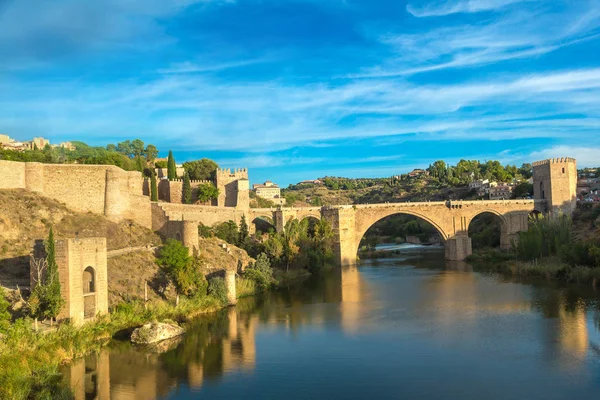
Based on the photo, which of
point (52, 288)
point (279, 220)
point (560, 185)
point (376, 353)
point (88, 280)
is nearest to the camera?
point (52, 288)

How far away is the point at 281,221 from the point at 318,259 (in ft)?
17.3

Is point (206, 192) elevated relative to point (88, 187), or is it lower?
elevated

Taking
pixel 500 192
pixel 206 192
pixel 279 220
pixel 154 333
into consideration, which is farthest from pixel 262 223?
pixel 500 192

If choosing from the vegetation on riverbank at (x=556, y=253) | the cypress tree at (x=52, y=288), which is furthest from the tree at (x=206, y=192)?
the cypress tree at (x=52, y=288)

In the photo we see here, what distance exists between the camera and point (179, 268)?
20.0 m

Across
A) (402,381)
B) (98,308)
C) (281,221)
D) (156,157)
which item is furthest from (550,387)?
(156,157)

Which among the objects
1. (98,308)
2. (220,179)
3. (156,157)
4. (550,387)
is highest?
(156,157)

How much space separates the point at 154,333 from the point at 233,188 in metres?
21.2

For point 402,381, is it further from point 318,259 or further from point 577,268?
point 318,259

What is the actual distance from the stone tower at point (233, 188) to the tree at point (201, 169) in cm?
320

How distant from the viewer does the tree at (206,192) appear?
116ft

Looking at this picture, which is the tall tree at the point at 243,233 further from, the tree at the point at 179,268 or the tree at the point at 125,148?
the tree at the point at 125,148

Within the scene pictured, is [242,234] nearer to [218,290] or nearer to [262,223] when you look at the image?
[262,223]

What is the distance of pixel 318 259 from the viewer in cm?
3142
